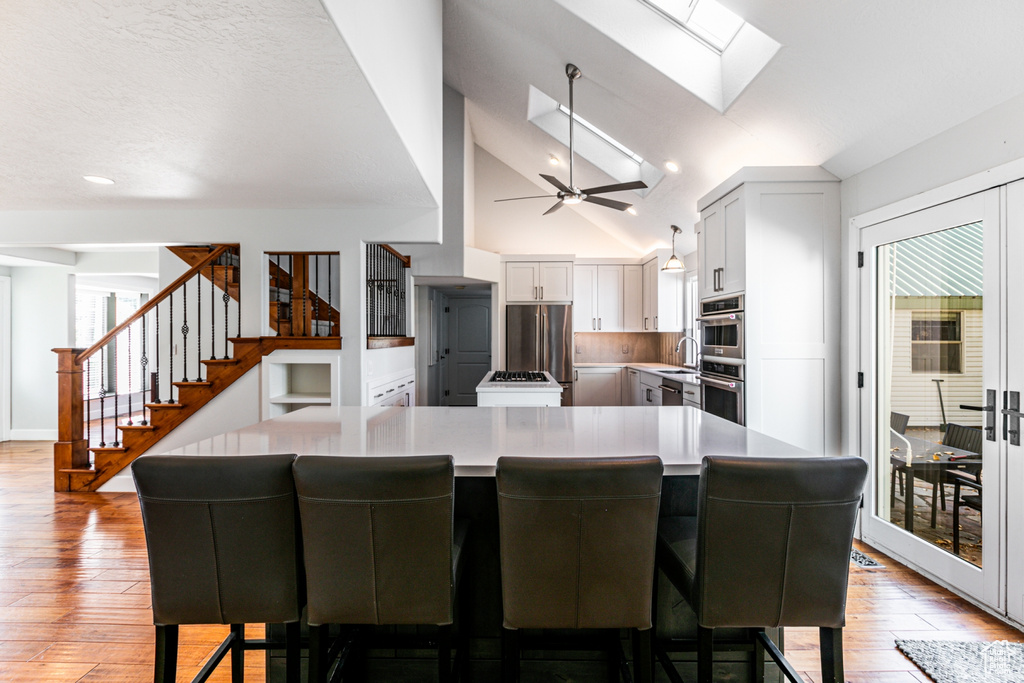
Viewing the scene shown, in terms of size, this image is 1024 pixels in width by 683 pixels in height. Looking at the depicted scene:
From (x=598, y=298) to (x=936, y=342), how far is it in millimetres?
4599

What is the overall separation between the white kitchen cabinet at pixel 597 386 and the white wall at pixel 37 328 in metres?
6.33

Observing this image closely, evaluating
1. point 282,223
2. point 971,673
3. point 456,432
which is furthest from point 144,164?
point 971,673

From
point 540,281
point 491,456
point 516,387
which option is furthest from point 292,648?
point 540,281

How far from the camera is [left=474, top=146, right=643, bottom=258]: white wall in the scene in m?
7.46

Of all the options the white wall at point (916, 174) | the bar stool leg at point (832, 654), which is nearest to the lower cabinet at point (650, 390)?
the white wall at point (916, 174)

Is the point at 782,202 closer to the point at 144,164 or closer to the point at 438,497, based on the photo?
the point at 438,497

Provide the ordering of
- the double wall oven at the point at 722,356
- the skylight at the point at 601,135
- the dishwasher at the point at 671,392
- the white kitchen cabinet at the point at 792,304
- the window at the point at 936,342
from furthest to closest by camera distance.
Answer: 1. the skylight at the point at 601,135
2. the dishwasher at the point at 671,392
3. the double wall oven at the point at 722,356
4. the white kitchen cabinet at the point at 792,304
5. the window at the point at 936,342

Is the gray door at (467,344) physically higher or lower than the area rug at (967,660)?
higher

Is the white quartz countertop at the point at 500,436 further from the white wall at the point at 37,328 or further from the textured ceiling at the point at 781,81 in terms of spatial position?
the white wall at the point at 37,328

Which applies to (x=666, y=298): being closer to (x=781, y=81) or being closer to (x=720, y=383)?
(x=720, y=383)

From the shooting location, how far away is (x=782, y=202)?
3.23 metres

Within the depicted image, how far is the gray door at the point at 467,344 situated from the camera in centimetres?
832

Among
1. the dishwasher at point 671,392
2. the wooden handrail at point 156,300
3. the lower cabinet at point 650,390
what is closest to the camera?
the wooden handrail at point 156,300

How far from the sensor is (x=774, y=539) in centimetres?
123
